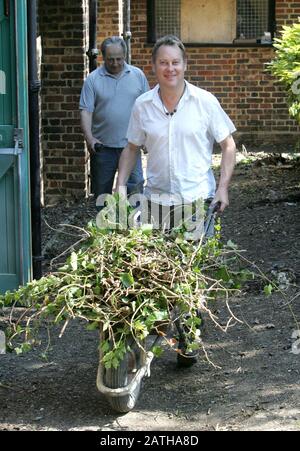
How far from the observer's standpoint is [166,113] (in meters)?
6.60

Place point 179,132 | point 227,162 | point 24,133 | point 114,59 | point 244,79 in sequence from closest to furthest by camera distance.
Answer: point 179,132 → point 227,162 → point 24,133 → point 114,59 → point 244,79

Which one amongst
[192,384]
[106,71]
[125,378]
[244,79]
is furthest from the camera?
[244,79]

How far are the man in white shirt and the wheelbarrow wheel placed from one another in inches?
48.9

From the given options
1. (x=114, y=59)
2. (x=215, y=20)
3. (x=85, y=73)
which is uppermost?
(x=215, y=20)

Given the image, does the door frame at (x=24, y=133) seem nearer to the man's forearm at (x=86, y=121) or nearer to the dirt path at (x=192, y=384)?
the dirt path at (x=192, y=384)

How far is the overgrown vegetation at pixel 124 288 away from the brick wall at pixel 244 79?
13.6 metres

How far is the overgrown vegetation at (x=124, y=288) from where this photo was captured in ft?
17.7

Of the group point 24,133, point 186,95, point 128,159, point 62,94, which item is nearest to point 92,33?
point 62,94

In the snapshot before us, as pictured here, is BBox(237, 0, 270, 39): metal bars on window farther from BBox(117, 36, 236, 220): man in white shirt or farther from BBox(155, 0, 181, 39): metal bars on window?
BBox(117, 36, 236, 220): man in white shirt

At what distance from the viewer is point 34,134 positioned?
26.8 ft

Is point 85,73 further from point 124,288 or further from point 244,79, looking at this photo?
point 124,288

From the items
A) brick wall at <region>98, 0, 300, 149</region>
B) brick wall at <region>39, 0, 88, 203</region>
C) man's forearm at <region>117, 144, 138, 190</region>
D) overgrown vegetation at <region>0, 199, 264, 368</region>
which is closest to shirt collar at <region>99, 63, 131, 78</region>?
brick wall at <region>39, 0, 88, 203</region>

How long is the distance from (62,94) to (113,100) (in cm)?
260

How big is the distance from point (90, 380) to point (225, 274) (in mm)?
1224
